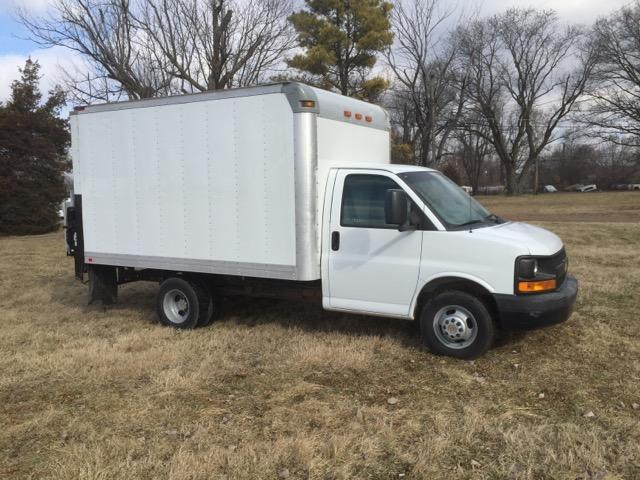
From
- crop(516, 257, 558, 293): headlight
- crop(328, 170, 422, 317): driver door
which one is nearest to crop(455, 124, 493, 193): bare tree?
crop(328, 170, 422, 317): driver door

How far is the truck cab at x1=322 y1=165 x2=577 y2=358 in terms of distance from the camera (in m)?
5.32

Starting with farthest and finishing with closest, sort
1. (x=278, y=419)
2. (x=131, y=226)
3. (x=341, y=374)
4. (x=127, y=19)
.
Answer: (x=127, y=19) < (x=131, y=226) < (x=341, y=374) < (x=278, y=419)

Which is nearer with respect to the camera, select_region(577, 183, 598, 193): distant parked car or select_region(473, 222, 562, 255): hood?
select_region(473, 222, 562, 255): hood

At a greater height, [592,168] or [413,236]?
[592,168]

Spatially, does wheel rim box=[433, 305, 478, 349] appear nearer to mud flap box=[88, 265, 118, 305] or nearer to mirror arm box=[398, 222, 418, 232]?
mirror arm box=[398, 222, 418, 232]

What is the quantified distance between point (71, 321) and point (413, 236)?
479 centimetres

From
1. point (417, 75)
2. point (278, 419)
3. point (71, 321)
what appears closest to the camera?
point (278, 419)

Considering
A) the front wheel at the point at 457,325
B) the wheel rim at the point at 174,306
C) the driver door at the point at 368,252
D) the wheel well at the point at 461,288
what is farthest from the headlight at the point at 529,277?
the wheel rim at the point at 174,306

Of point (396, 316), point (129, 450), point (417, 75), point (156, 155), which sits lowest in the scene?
point (129, 450)

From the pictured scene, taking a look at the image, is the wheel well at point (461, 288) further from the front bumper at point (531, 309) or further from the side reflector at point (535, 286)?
the side reflector at point (535, 286)

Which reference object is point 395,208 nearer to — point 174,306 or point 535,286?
point 535,286

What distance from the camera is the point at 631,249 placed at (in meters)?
13.1

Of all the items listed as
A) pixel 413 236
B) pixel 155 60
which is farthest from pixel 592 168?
pixel 413 236

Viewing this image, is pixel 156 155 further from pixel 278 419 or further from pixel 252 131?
pixel 278 419
